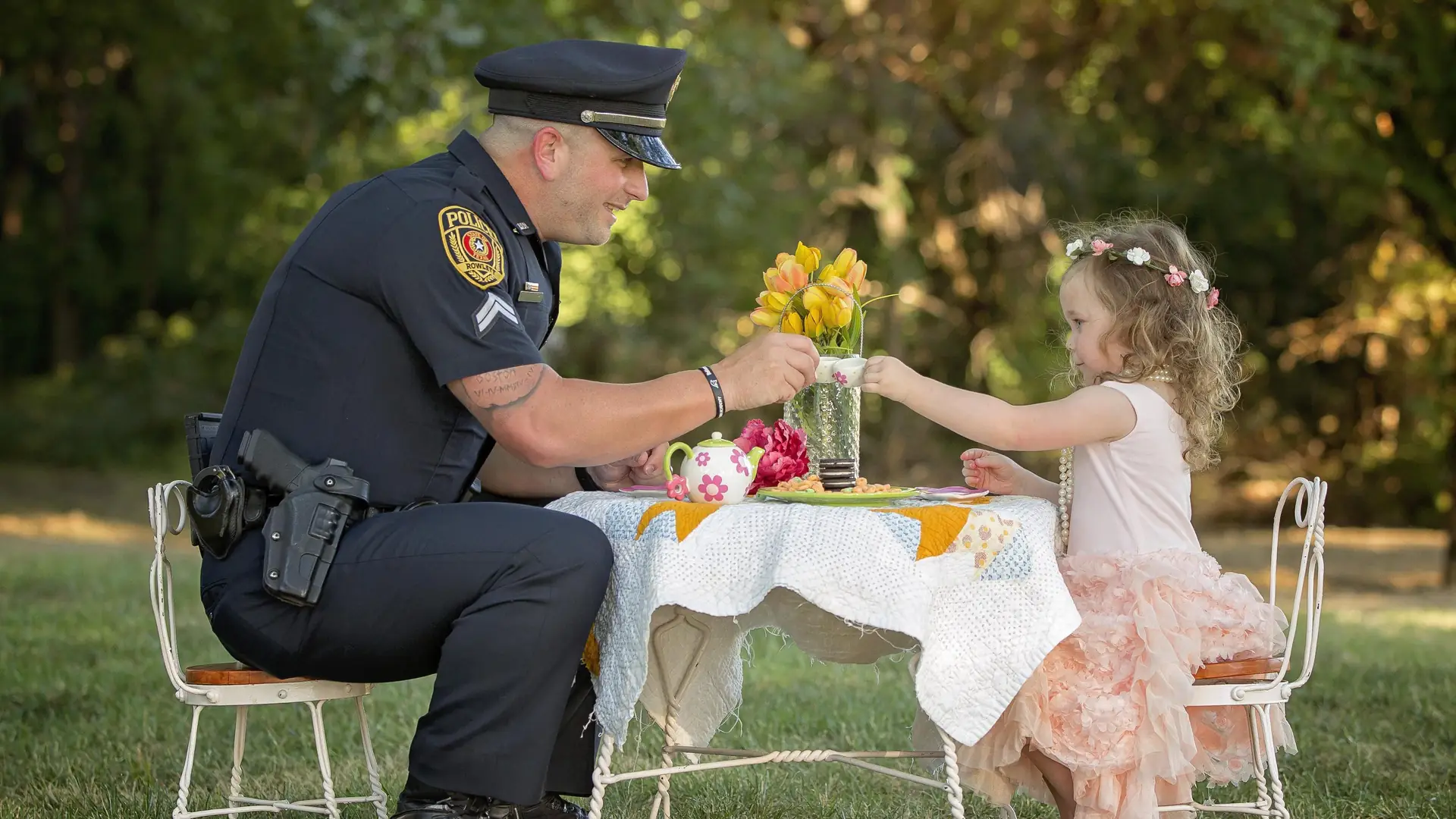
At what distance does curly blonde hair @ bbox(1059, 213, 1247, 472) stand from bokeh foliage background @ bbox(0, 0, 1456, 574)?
25.3 ft

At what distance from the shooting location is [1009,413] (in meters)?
3.06

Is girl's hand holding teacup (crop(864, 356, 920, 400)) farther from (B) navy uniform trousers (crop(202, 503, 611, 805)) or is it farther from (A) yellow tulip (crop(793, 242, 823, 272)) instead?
(B) navy uniform trousers (crop(202, 503, 611, 805))

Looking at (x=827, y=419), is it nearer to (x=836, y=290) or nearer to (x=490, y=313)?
(x=836, y=290)

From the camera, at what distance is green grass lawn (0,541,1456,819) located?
13.2ft

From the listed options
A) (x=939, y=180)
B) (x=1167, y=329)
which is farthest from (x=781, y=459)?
(x=939, y=180)

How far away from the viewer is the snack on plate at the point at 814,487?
2.88m

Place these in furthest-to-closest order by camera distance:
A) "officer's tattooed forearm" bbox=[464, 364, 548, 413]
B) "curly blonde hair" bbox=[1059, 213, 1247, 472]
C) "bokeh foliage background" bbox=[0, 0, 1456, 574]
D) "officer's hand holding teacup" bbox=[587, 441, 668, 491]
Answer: "bokeh foliage background" bbox=[0, 0, 1456, 574]
"officer's hand holding teacup" bbox=[587, 441, 668, 491]
"curly blonde hair" bbox=[1059, 213, 1247, 472]
"officer's tattooed forearm" bbox=[464, 364, 548, 413]

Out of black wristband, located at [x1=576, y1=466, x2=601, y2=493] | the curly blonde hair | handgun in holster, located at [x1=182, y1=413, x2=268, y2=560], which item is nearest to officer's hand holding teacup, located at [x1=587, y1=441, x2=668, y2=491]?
black wristband, located at [x1=576, y1=466, x2=601, y2=493]

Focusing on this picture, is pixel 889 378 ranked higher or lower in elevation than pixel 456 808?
higher

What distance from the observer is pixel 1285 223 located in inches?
571

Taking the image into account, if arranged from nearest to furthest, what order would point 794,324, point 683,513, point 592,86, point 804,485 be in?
point 683,513 < point 804,485 < point 592,86 < point 794,324

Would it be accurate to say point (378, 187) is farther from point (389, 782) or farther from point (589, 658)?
point (389, 782)

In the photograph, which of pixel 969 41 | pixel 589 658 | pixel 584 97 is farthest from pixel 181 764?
pixel 969 41

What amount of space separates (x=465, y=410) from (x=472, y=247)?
33 centimetres
